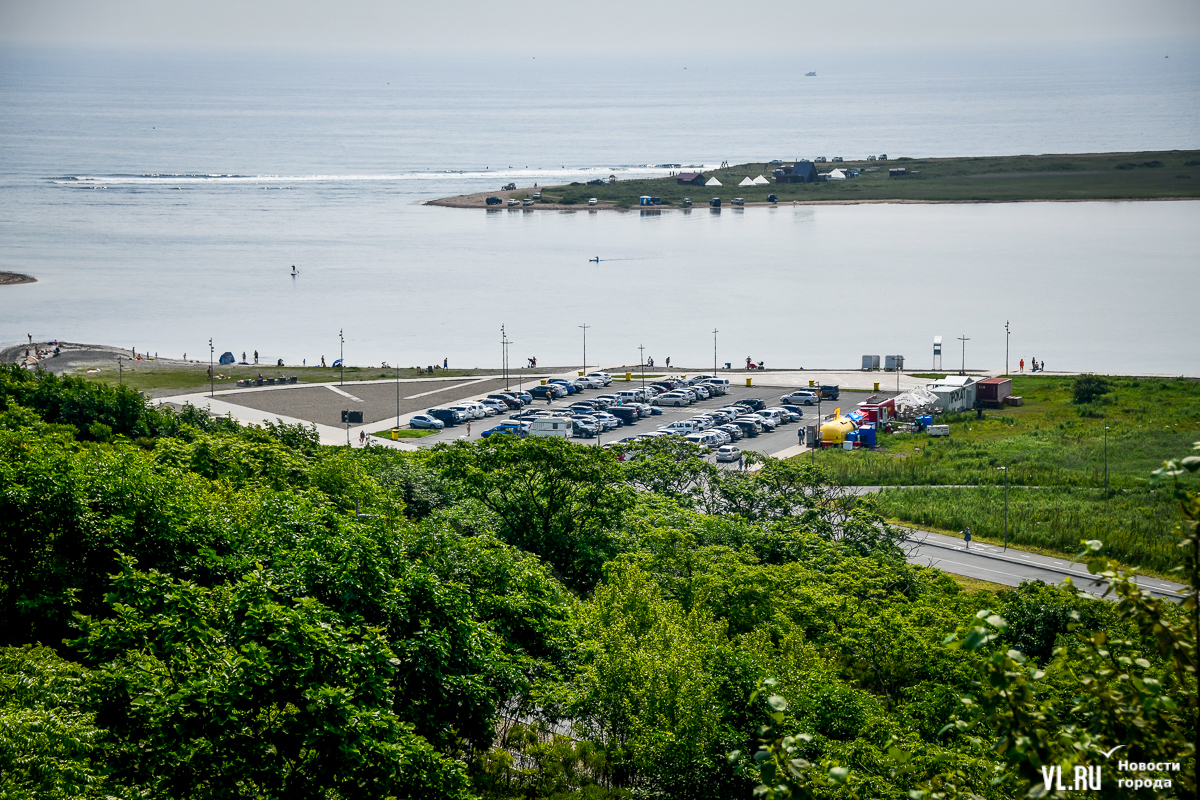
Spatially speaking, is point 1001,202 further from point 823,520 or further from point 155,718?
point 155,718

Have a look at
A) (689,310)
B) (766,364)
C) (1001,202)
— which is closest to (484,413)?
(766,364)

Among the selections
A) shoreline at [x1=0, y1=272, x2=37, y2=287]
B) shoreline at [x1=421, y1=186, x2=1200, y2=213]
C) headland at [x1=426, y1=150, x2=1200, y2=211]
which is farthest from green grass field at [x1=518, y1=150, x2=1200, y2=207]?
shoreline at [x1=0, y1=272, x2=37, y2=287]

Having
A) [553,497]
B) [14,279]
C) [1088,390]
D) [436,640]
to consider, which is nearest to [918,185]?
[1088,390]

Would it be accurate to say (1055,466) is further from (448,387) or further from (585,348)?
(585,348)

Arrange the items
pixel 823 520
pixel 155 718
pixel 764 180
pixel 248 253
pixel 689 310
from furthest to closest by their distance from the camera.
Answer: pixel 764 180 → pixel 248 253 → pixel 689 310 → pixel 823 520 → pixel 155 718

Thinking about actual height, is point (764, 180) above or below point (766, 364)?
above

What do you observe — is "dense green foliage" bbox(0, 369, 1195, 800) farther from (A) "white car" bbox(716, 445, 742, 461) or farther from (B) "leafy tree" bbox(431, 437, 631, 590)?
(A) "white car" bbox(716, 445, 742, 461)

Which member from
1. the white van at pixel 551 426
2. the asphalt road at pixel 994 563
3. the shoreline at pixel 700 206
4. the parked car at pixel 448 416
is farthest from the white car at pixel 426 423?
the shoreline at pixel 700 206
